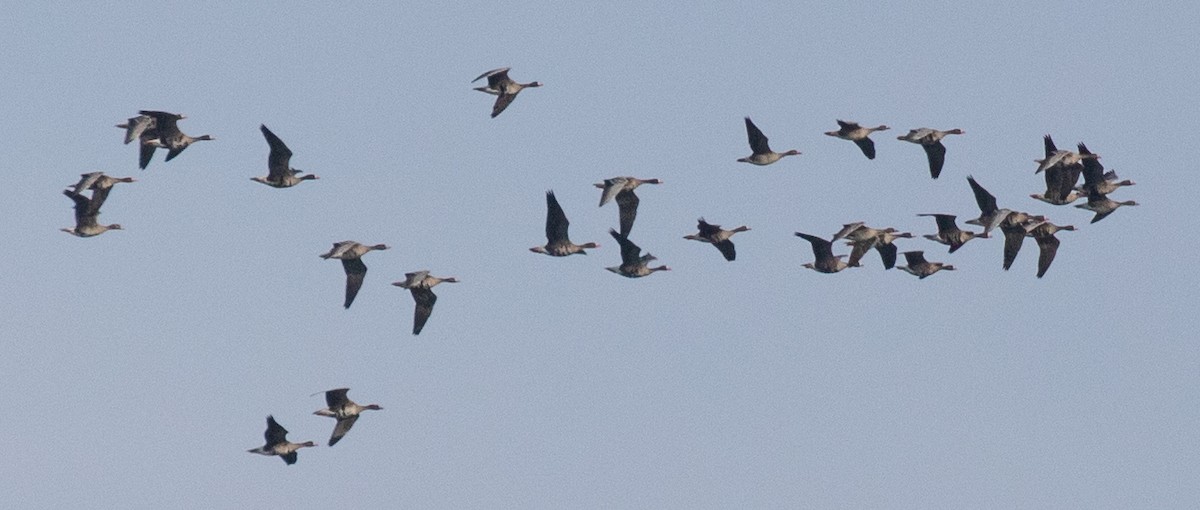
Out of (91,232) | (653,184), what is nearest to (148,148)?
(91,232)

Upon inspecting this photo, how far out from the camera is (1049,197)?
177 feet

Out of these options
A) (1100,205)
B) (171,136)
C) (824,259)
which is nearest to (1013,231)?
(1100,205)

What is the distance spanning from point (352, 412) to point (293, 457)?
167 centimetres

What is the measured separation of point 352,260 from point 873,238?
39.9 ft

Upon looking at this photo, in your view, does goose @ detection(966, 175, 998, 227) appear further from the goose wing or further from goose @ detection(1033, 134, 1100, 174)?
the goose wing

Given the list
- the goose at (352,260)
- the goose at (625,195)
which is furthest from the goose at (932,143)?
the goose at (352,260)

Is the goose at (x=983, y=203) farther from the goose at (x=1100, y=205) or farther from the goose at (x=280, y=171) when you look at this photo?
the goose at (x=280, y=171)

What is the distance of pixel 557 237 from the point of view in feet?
181

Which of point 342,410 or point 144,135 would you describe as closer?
point 342,410

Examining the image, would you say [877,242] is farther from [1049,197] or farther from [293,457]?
[293,457]

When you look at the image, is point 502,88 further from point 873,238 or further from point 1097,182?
point 1097,182

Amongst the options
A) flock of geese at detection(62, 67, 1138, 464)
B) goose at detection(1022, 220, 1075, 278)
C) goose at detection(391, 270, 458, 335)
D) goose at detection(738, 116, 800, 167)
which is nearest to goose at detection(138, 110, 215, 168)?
flock of geese at detection(62, 67, 1138, 464)

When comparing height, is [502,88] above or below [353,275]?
above

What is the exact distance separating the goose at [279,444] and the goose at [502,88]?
8824 millimetres
